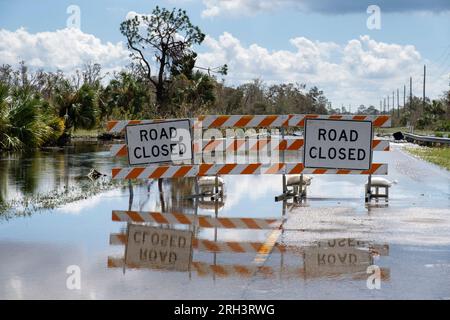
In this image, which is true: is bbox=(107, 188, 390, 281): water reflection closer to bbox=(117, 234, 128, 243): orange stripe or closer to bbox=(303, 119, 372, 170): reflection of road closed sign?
bbox=(117, 234, 128, 243): orange stripe

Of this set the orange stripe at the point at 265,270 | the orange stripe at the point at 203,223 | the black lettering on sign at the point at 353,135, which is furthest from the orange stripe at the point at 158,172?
the orange stripe at the point at 265,270

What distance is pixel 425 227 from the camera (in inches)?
469

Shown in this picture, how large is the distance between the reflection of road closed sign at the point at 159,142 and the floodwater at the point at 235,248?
2.77 feet

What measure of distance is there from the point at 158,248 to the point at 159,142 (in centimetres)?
561

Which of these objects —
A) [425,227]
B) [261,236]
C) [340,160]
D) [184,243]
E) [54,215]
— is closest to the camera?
[184,243]

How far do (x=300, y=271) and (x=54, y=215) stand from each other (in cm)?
589

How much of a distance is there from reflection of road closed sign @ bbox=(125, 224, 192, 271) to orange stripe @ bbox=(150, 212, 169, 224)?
1.83ft

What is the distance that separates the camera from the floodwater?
306 inches

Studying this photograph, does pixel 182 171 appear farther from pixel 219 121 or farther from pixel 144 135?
pixel 219 121

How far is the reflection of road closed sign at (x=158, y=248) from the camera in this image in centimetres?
900

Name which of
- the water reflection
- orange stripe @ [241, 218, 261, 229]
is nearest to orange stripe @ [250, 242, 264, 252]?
the water reflection
